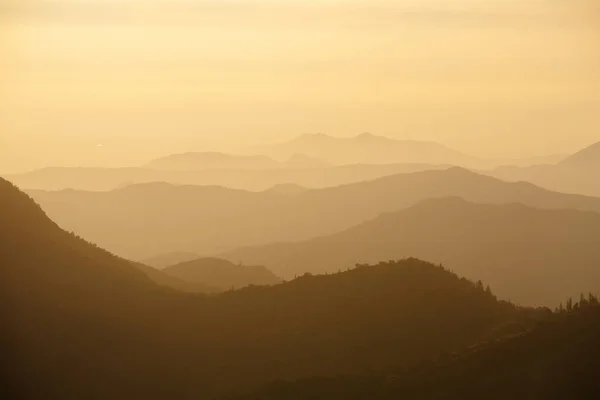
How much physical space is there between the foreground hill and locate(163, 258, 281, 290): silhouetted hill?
32.9 m

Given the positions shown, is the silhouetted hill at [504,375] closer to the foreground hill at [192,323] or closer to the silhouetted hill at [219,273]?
the foreground hill at [192,323]

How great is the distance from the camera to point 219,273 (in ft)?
331

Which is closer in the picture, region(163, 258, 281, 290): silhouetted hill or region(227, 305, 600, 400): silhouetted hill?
region(227, 305, 600, 400): silhouetted hill

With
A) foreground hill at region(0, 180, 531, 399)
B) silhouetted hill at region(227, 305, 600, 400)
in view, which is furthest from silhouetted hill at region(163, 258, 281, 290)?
silhouetted hill at region(227, 305, 600, 400)

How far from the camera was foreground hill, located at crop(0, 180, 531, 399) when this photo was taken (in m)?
47.0

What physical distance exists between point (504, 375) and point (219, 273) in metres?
69.3

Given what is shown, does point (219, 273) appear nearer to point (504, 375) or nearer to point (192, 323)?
point (192, 323)

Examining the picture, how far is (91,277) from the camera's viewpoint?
190 feet

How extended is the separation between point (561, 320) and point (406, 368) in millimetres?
9157

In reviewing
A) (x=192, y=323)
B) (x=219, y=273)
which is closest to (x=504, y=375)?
(x=192, y=323)

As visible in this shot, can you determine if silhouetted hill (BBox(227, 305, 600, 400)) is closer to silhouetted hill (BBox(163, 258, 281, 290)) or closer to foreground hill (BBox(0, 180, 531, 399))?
foreground hill (BBox(0, 180, 531, 399))

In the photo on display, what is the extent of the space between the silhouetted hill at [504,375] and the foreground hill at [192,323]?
6433mm

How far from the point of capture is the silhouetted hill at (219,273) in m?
97.8

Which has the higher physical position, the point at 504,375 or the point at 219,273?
the point at 219,273
